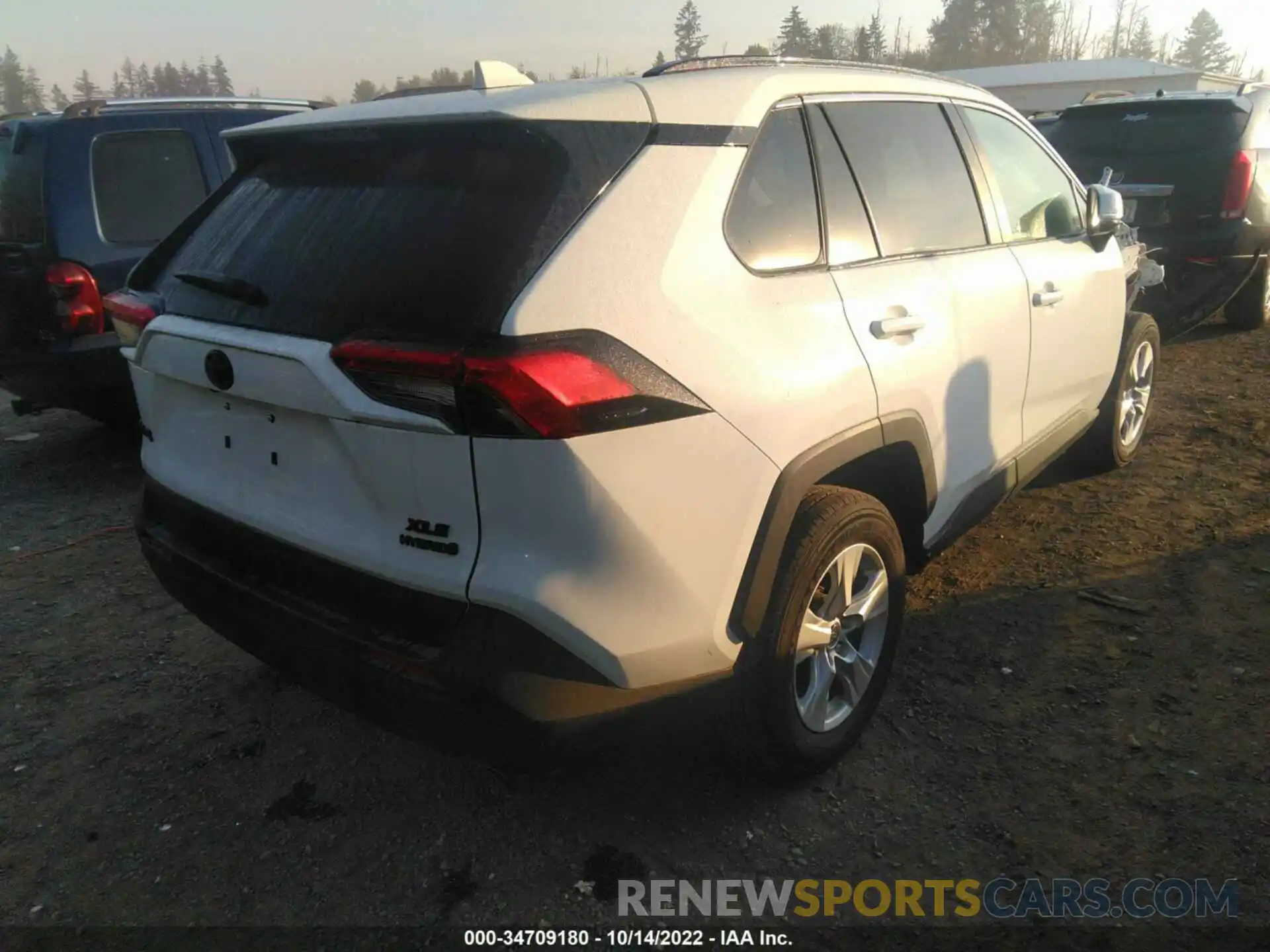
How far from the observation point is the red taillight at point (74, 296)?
4.92 m

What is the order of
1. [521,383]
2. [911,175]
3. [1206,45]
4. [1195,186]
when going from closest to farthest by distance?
[521,383], [911,175], [1195,186], [1206,45]

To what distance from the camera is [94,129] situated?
16.9 feet

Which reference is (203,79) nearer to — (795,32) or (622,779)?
(795,32)

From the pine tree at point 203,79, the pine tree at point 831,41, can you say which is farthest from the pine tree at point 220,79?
the pine tree at point 831,41

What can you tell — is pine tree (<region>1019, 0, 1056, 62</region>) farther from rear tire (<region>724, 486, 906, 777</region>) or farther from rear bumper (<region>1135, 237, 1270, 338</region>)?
rear tire (<region>724, 486, 906, 777</region>)

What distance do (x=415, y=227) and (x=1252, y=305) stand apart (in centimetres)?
823

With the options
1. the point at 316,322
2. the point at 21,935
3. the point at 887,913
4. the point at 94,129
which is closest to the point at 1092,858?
the point at 887,913

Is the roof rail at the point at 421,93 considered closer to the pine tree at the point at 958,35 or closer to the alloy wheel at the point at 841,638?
the alloy wheel at the point at 841,638

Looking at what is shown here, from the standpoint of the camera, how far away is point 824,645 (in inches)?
103

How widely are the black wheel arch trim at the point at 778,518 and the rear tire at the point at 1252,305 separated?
6977mm

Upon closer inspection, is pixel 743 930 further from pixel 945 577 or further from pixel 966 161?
pixel 966 161

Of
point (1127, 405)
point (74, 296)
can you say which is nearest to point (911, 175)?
point (1127, 405)

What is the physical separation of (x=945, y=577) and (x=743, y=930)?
81.5 inches

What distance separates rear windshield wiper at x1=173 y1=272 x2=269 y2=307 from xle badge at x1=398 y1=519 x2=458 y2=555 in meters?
0.68
